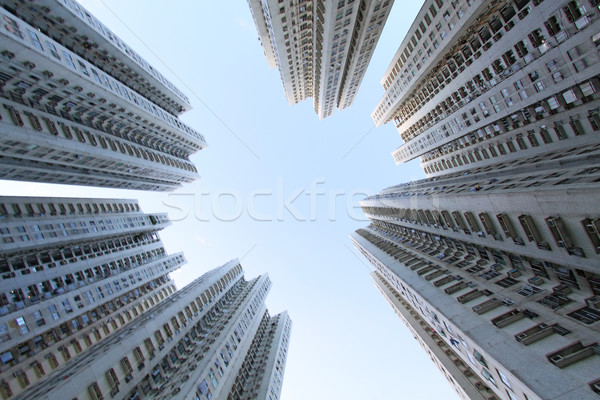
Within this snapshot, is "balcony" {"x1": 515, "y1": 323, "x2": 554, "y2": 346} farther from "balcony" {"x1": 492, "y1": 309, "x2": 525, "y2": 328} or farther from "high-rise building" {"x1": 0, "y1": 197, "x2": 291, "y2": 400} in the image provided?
"high-rise building" {"x1": 0, "y1": 197, "x2": 291, "y2": 400}

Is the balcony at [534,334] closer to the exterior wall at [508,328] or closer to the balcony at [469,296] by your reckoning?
the exterior wall at [508,328]

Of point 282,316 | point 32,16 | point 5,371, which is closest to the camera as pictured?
point 5,371

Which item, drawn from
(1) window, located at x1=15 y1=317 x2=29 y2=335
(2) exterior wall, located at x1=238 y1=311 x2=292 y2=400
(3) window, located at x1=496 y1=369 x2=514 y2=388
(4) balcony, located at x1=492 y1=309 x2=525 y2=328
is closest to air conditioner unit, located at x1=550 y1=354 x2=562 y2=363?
(3) window, located at x1=496 y1=369 x2=514 y2=388

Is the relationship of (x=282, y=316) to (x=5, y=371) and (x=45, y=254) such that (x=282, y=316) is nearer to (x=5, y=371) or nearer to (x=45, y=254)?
(x=45, y=254)

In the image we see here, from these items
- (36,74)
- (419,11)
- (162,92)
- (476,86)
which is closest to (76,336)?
(36,74)

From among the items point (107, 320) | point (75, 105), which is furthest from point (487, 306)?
point (107, 320)

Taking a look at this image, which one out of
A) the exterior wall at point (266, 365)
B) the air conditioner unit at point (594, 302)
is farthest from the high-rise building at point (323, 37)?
the exterior wall at point (266, 365)

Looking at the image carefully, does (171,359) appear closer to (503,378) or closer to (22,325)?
(22,325)
